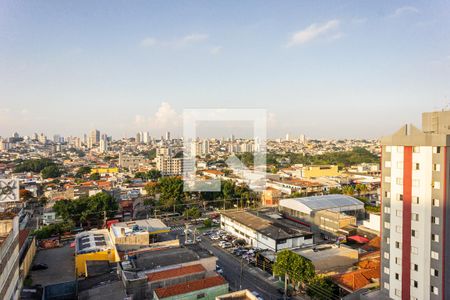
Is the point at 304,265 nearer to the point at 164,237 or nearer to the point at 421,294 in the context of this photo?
the point at 421,294

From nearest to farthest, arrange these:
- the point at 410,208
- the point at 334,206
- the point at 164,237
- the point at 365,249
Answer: the point at 410,208 → the point at 365,249 → the point at 164,237 → the point at 334,206

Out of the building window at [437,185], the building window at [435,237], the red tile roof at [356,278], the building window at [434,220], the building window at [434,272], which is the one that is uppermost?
the building window at [437,185]

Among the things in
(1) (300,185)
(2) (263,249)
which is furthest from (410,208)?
(1) (300,185)

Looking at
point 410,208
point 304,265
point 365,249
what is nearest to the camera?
point 410,208

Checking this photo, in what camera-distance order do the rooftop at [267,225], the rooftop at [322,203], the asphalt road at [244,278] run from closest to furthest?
1. the asphalt road at [244,278]
2. the rooftop at [267,225]
3. the rooftop at [322,203]

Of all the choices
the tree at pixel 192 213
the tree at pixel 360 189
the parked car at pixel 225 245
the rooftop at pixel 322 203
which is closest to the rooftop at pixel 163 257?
the parked car at pixel 225 245

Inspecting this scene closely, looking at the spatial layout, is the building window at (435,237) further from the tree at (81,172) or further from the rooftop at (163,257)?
the tree at (81,172)
